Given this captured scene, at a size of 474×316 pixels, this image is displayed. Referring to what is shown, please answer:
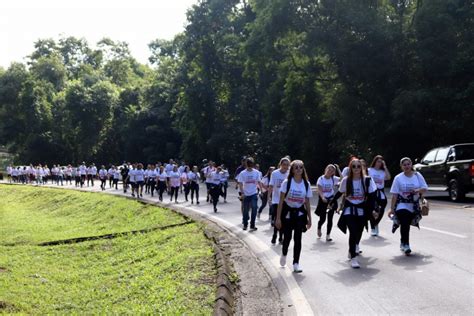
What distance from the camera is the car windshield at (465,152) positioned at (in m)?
20.7

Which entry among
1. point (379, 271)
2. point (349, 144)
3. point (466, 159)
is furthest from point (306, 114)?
point (379, 271)

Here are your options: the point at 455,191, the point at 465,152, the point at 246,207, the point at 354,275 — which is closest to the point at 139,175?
the point at 246,207

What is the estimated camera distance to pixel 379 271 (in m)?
9.26

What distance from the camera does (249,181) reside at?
14.9 m

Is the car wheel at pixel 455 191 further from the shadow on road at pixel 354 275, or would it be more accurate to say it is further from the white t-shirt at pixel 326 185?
the shadow on road at pixel 354 275

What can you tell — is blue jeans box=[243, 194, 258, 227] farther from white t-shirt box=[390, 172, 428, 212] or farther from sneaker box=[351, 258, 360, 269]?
sneaker box=[351, 258, 360, 269]

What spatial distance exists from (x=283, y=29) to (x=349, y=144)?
8319 mm

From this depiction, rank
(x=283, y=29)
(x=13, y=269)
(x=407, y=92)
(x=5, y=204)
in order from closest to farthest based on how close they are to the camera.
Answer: (x=13, y=269), (x=407, y=92), (x=283, y=29), (x=5, y=204)

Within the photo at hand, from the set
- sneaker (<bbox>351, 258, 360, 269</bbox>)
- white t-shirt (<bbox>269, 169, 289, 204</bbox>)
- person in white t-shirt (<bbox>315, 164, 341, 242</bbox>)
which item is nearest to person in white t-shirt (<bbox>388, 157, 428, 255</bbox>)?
sneaker (<bbox>351, 258, 360, 269</bbox>)

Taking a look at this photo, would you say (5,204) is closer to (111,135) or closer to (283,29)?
(283,29)

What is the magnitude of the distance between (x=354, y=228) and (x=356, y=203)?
418mm

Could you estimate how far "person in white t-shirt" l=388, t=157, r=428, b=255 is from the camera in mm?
10445

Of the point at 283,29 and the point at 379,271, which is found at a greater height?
the point at 283,29

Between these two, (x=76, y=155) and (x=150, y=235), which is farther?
(x=76, y=155)
